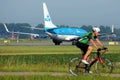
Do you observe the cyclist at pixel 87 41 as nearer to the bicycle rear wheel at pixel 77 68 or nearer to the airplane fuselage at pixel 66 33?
the bicycle rear wheel at pixel 77 68

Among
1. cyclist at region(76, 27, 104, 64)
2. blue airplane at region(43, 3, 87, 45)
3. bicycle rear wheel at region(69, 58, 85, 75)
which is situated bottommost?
blue airplane at region(43, 3, 87, 45)

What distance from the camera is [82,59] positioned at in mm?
17562

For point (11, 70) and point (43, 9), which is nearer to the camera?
point (11, 70)

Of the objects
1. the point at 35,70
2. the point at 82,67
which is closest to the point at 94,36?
the point at 82,67

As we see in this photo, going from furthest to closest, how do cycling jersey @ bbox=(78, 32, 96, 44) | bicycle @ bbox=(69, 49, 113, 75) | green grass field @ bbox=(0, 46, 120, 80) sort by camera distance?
1. green grass field @ bbox=(0, 46, 120, 80)
2. bicycle @ bbox=(69, 49, 113, 75)
3. cycling jersey @ bbox=(78, 32, 96, 44)

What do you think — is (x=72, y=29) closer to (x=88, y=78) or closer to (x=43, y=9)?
(x=43, y=9)

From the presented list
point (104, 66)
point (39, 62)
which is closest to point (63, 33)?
point (39, 62)

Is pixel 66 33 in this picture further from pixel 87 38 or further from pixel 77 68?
pixel 87 38

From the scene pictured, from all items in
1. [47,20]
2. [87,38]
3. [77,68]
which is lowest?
[77,68]

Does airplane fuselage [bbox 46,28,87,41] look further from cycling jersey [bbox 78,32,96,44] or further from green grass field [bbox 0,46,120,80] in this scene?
cycling jersey [bbox 78,32,96,44]

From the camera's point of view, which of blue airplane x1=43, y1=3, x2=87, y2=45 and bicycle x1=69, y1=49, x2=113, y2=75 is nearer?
bicycle x1=69, y1=49, x2=113, y2=75

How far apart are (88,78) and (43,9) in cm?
9677

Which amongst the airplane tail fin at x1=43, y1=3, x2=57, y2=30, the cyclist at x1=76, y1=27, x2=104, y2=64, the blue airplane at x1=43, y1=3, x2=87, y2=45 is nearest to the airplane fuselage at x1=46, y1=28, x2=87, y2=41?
the blue airplane at x1=43, y1=3, x2=87, y2=45

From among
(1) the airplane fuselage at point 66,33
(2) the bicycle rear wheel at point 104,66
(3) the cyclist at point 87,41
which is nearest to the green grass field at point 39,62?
(3) the cyclist at point 87,41
